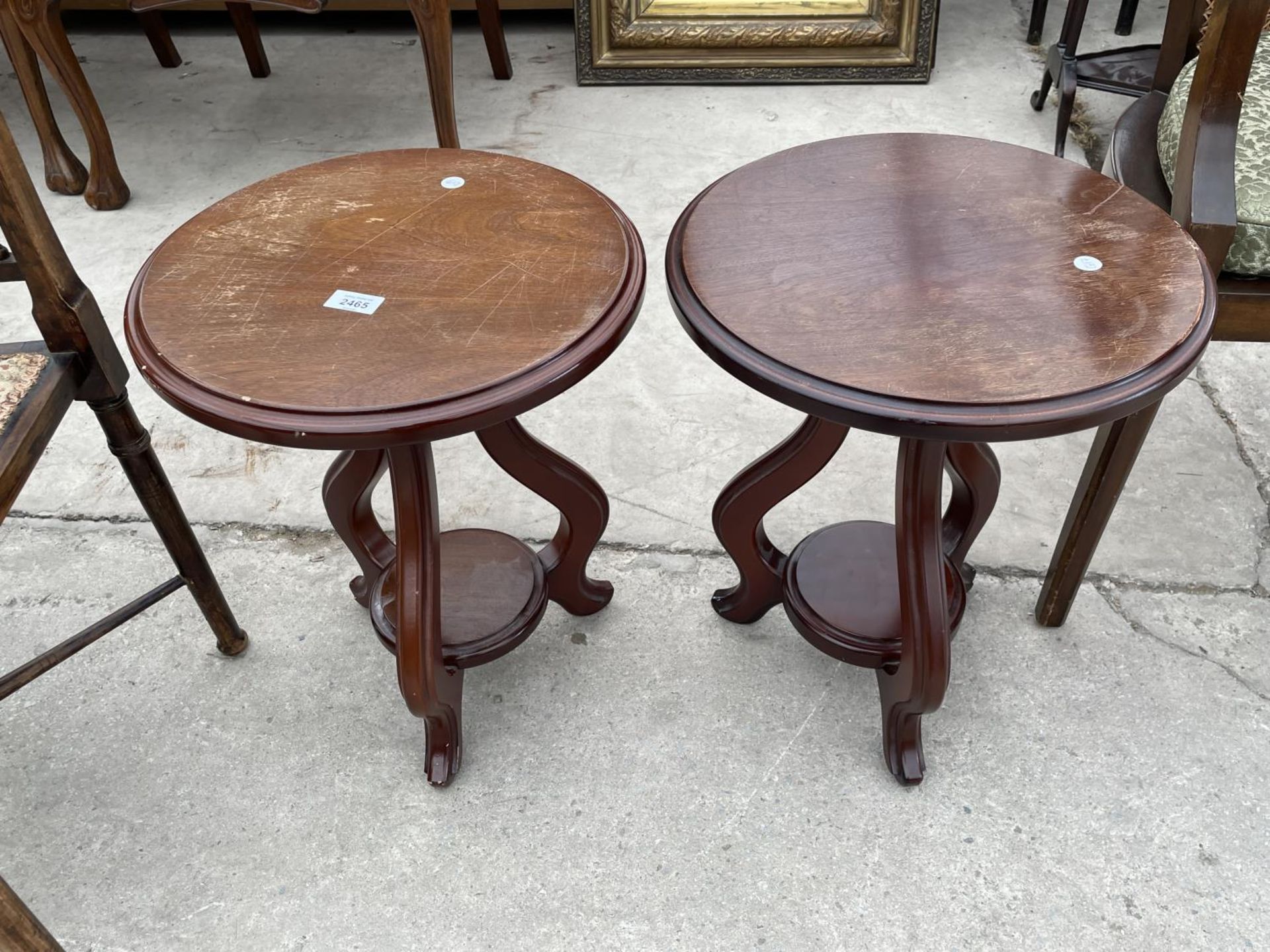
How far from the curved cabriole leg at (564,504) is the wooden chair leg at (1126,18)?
3167mm

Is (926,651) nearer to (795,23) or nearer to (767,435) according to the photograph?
(767,435)

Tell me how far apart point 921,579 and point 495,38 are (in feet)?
9.25

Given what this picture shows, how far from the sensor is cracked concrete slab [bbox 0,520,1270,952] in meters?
1.31

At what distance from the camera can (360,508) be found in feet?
5.17

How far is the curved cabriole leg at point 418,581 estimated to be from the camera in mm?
1299

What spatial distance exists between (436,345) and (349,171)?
1.65ft

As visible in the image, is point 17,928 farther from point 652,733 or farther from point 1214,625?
point 1214,625

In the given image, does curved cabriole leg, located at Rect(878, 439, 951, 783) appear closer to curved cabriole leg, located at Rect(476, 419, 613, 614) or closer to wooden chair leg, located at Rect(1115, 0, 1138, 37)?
curved cabriole leg, located at Rect(476, 419, 613, 614)

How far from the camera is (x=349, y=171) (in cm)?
147

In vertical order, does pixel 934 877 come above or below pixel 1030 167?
below

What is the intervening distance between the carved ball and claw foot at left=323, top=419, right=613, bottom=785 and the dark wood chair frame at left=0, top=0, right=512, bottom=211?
1444 mm

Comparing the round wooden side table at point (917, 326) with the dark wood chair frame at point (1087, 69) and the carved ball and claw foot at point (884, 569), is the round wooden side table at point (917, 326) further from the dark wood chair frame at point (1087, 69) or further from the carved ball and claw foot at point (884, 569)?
the dark wood chair frame at point (1087, 69)

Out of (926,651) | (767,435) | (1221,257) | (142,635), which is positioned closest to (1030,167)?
(1221,257)

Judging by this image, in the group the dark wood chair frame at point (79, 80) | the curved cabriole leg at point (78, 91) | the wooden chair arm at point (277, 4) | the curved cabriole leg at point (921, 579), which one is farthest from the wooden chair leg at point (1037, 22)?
the curved cabriole leg at point (78, 91)
